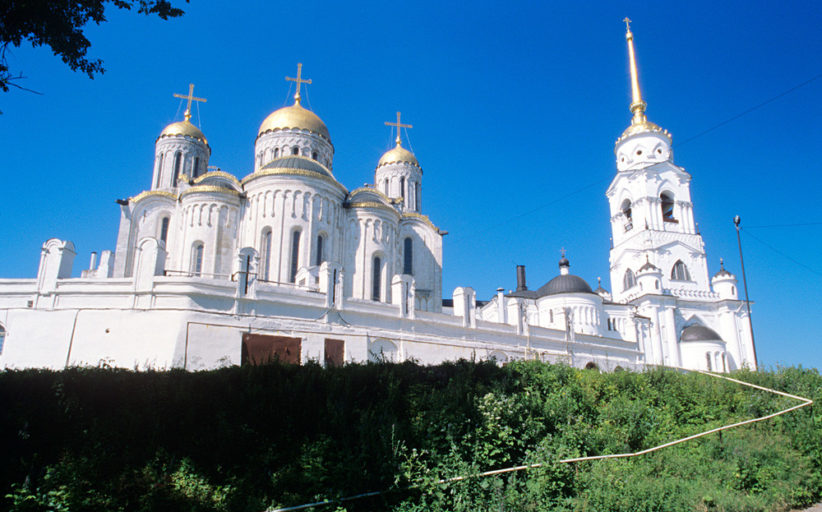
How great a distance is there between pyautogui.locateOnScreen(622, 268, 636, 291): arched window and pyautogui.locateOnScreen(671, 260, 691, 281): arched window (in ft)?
11.0

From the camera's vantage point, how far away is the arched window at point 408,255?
36.5 m

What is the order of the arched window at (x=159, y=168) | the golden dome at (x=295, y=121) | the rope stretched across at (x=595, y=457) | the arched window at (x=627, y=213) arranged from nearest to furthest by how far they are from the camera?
the rope stretched across at (x=595, y=457), the golden dome at (x=295, y=121), the arched window at (x=159, y=168), the arched window at (x=627, y=213)

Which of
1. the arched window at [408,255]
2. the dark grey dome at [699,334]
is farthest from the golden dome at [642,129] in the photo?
the arched window at [408,255]

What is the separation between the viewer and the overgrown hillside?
1004 centimetres

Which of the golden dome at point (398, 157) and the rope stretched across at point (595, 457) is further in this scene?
the golden dome at point (398, 157)

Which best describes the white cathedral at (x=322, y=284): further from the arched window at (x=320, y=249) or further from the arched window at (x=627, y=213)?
the arched window at (x=627, y=213)

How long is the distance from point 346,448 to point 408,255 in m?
26.1

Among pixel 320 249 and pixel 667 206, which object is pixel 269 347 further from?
pixel 667 206

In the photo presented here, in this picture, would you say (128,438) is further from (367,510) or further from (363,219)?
(363,219)

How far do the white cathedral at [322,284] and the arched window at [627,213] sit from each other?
275mm

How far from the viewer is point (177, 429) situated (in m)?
10.9

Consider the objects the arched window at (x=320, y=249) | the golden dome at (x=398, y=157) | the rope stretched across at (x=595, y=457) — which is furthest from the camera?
the golden dome at (x=398, y=157)

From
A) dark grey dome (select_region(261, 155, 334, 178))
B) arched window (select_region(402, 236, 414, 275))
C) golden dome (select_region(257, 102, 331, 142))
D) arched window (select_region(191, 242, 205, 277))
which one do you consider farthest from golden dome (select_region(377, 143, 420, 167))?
arched window (select_region(191, 242, 205, 277))

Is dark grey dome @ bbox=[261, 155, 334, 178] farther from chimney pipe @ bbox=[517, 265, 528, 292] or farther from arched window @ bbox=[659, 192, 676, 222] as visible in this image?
arched window @ bbox=[659, 192, 676, 222]
